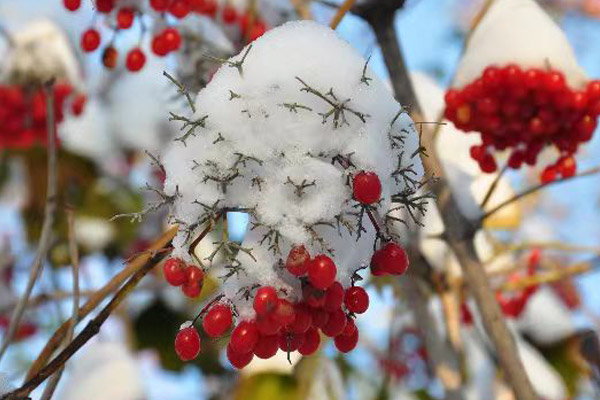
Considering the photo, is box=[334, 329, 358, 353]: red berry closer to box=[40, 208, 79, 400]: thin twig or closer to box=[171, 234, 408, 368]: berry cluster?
box=[171, 234, 408, 368]: berry cluster

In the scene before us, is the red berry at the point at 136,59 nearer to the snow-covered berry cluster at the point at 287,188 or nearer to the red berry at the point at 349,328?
the snow-covered berry cluster at the point at 287,188

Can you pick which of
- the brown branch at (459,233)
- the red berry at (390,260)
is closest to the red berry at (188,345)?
the red berry at (390,260)

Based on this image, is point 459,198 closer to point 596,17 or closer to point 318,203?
point 318,203

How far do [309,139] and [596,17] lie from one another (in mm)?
6496

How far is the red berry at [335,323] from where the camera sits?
3.06 ft

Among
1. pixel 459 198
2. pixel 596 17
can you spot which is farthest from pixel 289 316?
pixel 596 17

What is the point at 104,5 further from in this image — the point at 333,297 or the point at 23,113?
the point at 23,113

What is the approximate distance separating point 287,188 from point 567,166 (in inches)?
36.0

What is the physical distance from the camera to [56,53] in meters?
3.80

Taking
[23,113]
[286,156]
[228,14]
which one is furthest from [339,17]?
[23,113]

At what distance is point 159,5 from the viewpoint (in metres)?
1.59

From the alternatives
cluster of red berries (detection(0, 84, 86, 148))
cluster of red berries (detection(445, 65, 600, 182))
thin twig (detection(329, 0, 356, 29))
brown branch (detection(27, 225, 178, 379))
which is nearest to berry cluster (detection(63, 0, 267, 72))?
thin twig (detection(329, 0, 356, 29))

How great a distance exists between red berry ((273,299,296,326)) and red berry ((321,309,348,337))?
0.07m

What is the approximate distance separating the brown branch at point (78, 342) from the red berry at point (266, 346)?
0.19m
